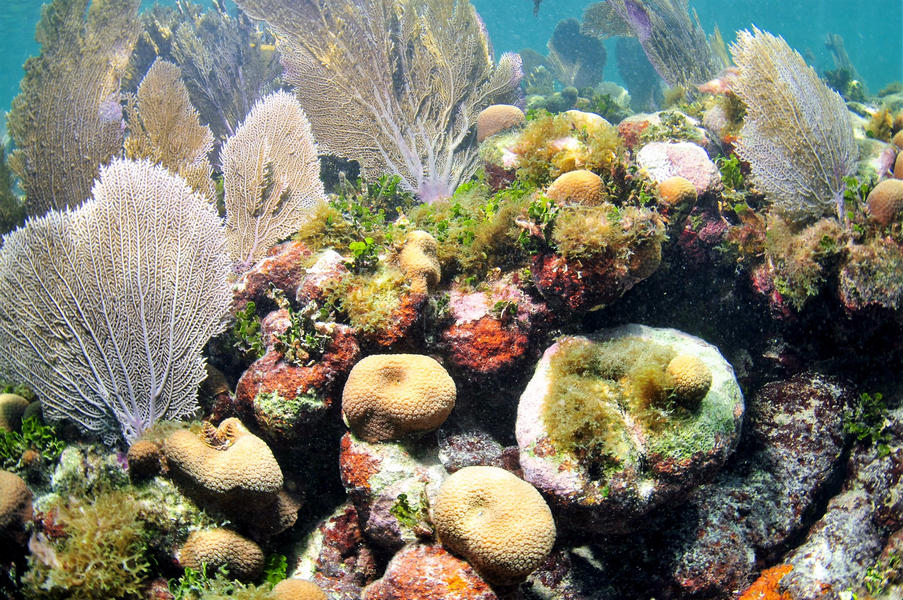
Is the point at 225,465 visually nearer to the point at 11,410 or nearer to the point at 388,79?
the point at 11,410

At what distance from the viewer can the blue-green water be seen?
39.1 m

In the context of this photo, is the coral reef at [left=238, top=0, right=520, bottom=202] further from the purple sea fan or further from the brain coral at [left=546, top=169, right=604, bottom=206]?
the purple sea fan

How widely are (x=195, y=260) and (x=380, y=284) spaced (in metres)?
1.68

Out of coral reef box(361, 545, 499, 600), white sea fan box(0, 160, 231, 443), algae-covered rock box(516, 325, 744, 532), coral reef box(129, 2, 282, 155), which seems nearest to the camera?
coral reef box(361, 545, 499, 600)

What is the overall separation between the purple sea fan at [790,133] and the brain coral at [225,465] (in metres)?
4.83

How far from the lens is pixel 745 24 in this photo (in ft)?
257

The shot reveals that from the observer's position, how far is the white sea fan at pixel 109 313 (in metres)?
3.58

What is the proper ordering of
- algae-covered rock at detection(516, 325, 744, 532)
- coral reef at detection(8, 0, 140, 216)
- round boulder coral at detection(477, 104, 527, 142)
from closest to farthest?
algae-covered rock at detection(516, 325, 744, 532) < coral reef at detection(8, 0, 140, 216) < round boulder coral at detection(477, 104, 527, 142)

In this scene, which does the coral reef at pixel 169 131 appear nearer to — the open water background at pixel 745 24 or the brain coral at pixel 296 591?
the brain coral at pixel 296 591

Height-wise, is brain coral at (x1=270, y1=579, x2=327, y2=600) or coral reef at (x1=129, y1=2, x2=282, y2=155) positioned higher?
coral reef at (x1=129, y1=2, x2=282, y2=155)

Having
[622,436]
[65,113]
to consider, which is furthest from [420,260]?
[65,113]

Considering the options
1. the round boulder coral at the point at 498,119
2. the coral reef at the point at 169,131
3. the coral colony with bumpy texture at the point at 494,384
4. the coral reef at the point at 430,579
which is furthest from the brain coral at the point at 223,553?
the round boulder coral at the point at 498,119

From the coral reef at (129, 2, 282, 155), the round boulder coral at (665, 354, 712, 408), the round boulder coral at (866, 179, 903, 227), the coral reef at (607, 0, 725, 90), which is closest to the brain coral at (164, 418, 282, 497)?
the round boulder coral at (665, 354, 712, 408)

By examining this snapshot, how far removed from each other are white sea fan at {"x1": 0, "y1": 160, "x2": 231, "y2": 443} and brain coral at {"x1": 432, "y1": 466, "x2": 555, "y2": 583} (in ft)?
7.82
